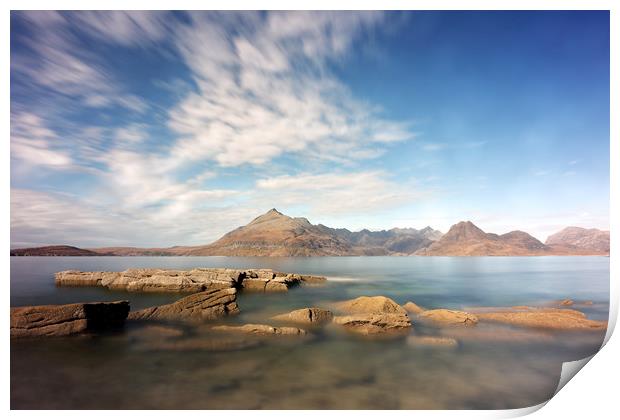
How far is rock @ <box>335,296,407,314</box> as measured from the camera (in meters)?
16.1

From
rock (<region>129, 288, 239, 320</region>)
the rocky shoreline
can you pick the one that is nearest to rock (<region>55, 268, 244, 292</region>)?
rock (<region>129, 288, 239, 320</region>)

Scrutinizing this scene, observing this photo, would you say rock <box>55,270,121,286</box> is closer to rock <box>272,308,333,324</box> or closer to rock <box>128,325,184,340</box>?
rock <box>128,325,184,340</box>

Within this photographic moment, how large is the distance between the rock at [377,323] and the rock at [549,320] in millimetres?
5716

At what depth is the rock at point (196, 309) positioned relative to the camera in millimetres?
15672

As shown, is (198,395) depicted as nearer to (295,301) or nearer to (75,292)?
(295,301)

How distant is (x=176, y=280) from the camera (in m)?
26.0

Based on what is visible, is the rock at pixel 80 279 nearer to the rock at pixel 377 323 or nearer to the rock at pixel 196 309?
the rock at pixel 196 309

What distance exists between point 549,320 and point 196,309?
18881 millimetres

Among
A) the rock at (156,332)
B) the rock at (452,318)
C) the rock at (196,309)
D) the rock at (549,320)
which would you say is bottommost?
the rock at (549,320)

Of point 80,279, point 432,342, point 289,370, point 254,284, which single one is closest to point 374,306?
point 432,342

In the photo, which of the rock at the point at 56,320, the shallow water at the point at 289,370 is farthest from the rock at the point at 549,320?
the rock at the point at 56,320

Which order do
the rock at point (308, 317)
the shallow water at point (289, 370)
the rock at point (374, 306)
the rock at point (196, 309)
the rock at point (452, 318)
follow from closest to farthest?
the shallow water at point (289, 370) < the rock at point (452, 318) < the rock at point (308, 317) < the rock at point (196, 309) < the rock at point (374, 306)

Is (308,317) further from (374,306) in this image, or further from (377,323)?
(374,306)

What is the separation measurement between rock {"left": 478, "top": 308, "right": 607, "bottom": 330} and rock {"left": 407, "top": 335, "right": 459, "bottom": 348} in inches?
226
